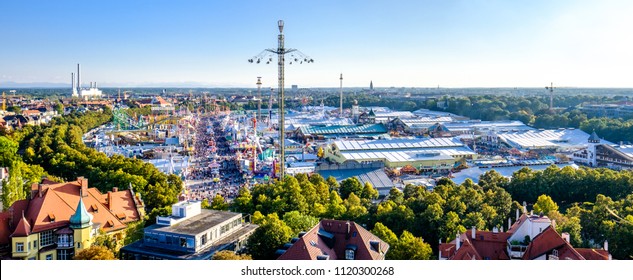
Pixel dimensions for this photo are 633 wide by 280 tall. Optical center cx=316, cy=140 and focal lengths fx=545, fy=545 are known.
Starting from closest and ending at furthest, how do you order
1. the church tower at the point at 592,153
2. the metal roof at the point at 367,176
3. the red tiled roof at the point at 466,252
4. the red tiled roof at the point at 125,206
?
the red tiled roof at the point at 466,252 → the red tiled roof at the point at 125,206 → the metal roof at the point at 367,176 → the church tower at the point at 592,153

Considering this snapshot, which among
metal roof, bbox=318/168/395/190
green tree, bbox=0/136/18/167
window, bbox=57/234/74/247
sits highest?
green tree, bbox=0/136/18/167

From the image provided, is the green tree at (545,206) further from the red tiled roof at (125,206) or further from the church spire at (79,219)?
the church spire at (79,219)

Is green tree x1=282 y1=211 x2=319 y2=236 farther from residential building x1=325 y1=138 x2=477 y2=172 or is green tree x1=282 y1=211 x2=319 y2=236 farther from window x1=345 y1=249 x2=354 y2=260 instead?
residential building x1=325 y1=138 x2=477 y2=172

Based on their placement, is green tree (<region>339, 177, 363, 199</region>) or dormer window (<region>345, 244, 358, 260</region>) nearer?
dormer window (<region>345, 244, 358, 260</region>)

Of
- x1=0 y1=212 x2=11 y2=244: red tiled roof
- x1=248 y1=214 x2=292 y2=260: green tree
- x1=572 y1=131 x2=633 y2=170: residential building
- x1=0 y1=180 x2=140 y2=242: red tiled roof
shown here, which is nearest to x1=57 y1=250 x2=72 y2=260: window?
x1=0 y1=180 x2=140 y2=242: red tiled roof

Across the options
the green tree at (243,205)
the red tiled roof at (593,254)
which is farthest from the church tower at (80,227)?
the red tiled roof at (593,254)

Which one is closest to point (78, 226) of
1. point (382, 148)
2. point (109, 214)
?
point (109, 214)
